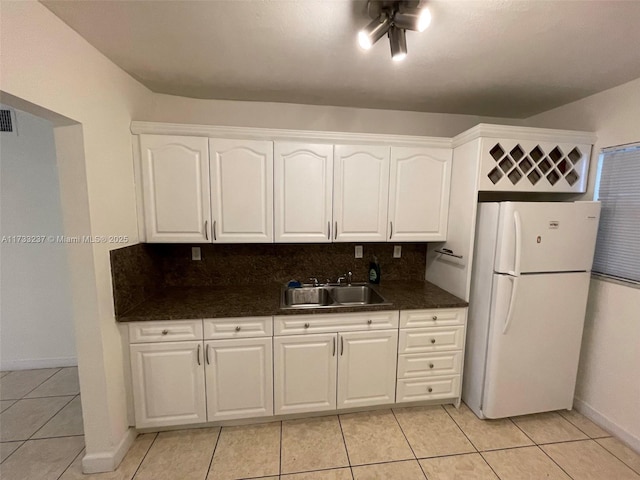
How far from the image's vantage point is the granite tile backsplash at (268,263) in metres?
2.34

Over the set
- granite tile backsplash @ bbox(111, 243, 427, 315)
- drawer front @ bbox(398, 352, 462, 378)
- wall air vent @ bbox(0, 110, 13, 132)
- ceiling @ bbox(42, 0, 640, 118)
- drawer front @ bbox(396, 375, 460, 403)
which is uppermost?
ceiling @ bbox(42, 0, 640, 118)

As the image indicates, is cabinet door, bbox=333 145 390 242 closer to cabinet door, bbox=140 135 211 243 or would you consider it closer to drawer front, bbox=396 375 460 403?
cabinet door, bbox=140 135 211 243

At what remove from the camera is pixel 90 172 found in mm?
1487

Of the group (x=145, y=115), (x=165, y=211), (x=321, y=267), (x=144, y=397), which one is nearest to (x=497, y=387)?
(x=321, y=267)

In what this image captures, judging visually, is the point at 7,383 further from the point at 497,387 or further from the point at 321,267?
the point at 497,387

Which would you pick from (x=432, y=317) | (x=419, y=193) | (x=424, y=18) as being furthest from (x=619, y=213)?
(x=424, y=18)

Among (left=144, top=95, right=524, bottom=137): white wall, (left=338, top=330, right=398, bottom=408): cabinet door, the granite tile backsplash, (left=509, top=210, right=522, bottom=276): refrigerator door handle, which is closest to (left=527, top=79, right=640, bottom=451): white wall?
(left=144, top=95, right=524, bottom=137): white wall

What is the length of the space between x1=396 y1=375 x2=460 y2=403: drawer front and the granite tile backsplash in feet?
2.92

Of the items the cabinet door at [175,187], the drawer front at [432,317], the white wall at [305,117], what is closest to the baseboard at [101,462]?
the cabinet door at [175,187]

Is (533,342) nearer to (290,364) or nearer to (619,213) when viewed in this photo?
(619,213)

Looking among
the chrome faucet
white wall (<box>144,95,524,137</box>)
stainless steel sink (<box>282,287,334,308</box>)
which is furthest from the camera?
the chrome faucet

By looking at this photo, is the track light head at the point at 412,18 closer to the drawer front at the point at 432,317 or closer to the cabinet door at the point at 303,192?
the cabinet door at the point at 303,192

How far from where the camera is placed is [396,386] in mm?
2070

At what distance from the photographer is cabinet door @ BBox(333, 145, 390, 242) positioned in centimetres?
212
